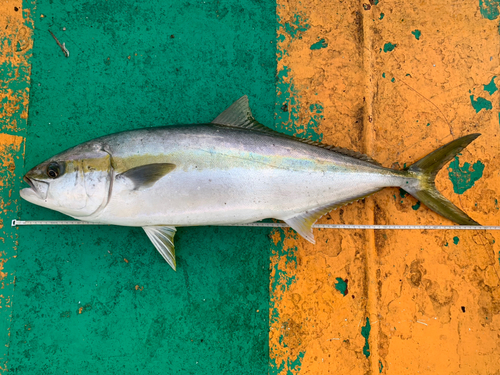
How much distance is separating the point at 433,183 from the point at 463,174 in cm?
43

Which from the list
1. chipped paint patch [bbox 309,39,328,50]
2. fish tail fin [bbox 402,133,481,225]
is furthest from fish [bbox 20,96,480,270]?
chipped paint patch [bbox 309,39,328,50]

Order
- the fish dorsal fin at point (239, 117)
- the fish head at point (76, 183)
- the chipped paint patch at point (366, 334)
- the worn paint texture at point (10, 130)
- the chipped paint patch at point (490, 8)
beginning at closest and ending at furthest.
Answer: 1. the fish head at point (76, 183)
2. the fish dorsal fin at point (239, 117)
3. the worn paint texture at point (10, 130)
4. the chipped paint patch at point (366, 334)
5. the chipped paint patch at point (490, 8)

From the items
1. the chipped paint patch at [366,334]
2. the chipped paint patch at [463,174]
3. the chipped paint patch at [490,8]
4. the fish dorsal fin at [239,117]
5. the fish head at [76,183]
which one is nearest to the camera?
the fish head at [76,183]

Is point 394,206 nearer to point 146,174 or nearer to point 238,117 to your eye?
point 238,117

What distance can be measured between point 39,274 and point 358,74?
2954 millimetres

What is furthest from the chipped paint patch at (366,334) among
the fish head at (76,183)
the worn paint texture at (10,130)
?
the worn paint texture at (10,130)

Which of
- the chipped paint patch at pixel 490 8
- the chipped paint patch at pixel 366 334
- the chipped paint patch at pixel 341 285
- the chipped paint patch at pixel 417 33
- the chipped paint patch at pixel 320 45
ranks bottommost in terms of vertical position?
the chipped paint patch at pixel 366 334

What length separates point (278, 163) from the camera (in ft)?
6.93

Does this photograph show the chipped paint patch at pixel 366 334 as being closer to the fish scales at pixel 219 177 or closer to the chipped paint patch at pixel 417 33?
the fish scales at pixel 219 177

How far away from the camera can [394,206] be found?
2.57 metres

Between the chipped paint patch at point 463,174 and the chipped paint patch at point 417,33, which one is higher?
the chipped paint patch at point 417,33

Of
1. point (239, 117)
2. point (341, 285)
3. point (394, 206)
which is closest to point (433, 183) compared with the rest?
point (394, 206)

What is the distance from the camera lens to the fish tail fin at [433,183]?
2.40 meters

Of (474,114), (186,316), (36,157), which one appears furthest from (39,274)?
(474,114)
